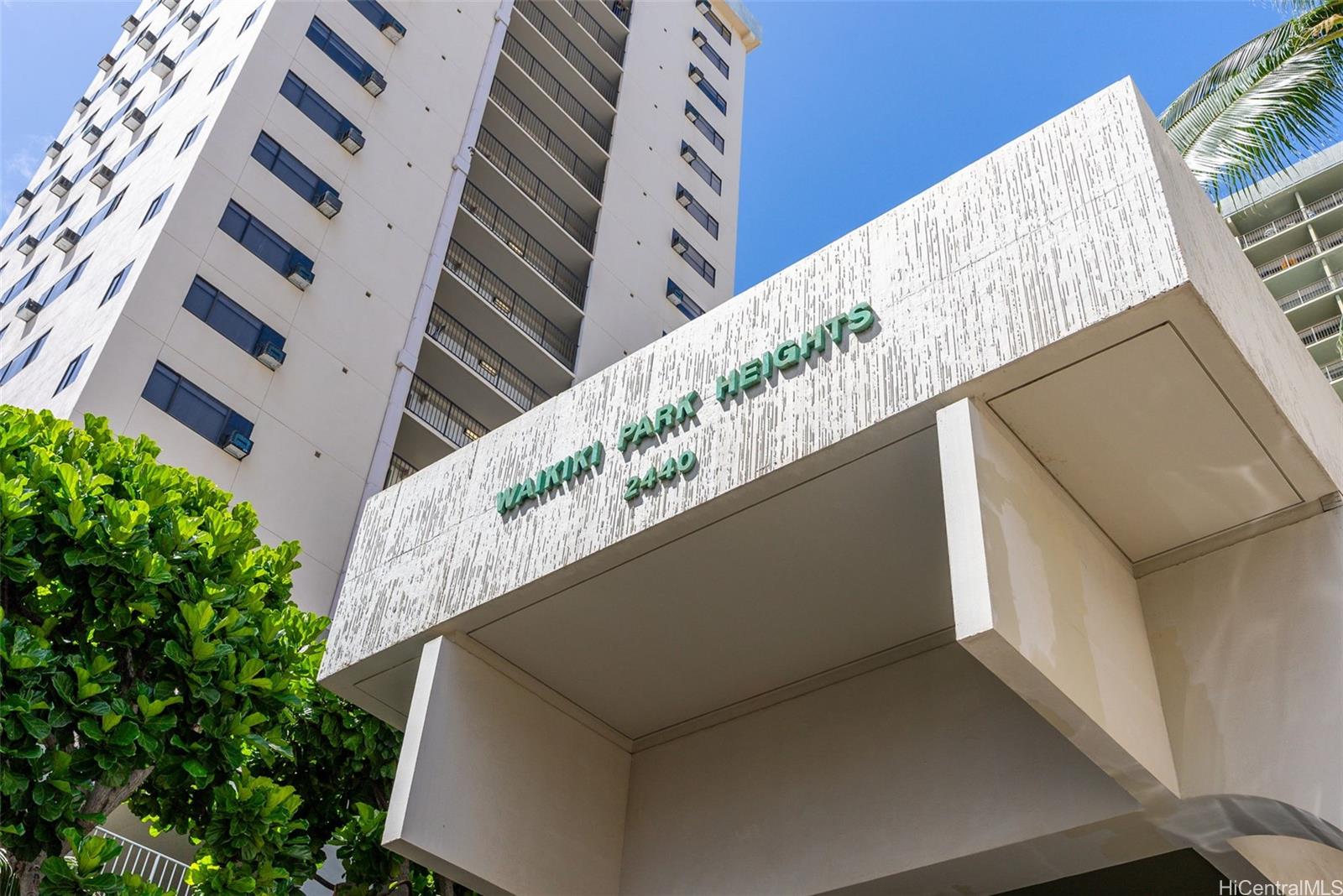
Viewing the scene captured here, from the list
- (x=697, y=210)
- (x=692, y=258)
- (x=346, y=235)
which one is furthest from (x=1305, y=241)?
(x=346, y=235)

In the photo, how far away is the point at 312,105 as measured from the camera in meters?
26.7

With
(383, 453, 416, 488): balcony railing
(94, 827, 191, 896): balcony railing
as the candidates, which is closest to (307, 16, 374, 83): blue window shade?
(383, 453, 416, 488): balcony railing

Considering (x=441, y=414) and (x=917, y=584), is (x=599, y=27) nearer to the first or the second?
(x=441, y=414)

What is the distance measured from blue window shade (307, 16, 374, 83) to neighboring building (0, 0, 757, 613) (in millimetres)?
64

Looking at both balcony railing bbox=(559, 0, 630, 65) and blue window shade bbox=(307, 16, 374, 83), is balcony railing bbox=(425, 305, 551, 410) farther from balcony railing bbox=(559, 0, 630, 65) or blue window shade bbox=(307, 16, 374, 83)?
balcony railing bbox=(559, 0, 630, 65)

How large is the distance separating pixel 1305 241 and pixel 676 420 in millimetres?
47887

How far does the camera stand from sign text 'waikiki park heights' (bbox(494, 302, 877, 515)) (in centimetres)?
743

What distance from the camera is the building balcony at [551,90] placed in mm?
33812

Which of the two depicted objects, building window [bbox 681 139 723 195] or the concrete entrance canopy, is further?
building window [bbox 681 139 723 195]

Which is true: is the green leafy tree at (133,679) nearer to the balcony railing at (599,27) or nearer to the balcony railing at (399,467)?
the balcony railing at (399,467)

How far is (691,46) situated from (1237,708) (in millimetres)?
38516

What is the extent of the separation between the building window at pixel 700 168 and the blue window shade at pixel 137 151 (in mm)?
16367

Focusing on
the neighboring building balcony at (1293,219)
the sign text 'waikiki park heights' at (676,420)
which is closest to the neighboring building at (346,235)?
the sign text 'waikiki park heights' at (676,420)
